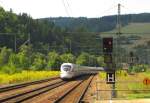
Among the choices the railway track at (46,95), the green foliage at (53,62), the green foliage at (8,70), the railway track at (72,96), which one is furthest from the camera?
the green foliage at (53,62)

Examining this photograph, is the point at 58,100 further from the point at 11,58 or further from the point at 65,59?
the point at 65,59

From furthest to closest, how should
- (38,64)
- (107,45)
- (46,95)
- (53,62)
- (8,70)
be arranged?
(53,62)
(38,64)
(8,70)
(46,95)
(107,45)

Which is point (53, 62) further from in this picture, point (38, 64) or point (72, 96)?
point (72, 96)

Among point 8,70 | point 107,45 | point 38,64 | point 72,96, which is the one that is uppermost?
point 38,64

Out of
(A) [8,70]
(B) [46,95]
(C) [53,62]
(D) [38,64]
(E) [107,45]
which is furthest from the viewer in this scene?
(C) [53,62]

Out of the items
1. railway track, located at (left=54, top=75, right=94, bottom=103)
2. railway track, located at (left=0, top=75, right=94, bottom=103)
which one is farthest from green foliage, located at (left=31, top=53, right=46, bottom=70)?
railway track, located at (left=0, top=75, right=94, bottom=103)

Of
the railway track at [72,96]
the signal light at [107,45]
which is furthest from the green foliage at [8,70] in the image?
the signal light at [107,45]

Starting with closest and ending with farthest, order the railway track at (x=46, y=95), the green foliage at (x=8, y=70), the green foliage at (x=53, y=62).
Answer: the railway track at (x=46, y=95), the green foliage at (x=8, y=70), the green foliage at (x=53, y=62)

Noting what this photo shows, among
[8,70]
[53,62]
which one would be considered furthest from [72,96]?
[53,62]

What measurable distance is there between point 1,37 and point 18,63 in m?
61.5

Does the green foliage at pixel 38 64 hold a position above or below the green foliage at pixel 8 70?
above

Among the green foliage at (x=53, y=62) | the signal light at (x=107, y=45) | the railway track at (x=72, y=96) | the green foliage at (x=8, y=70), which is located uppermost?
the green foliage at (x=53, y=62)

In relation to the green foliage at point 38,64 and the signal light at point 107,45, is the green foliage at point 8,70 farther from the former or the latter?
the signal light at point 107,45

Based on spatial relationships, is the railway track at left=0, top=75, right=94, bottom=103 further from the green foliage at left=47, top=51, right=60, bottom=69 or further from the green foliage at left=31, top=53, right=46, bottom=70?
the green foliage at left=47, top=51, right=60, bottom=69
